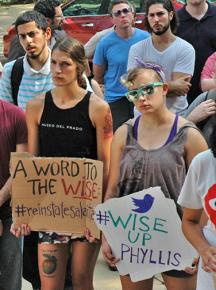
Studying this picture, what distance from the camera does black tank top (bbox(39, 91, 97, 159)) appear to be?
3.37 m

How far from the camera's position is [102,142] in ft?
11.1

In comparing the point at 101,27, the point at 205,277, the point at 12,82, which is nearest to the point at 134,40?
the point at 12,82

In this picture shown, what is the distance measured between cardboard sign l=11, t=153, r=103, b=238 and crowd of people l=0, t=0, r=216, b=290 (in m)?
0.06

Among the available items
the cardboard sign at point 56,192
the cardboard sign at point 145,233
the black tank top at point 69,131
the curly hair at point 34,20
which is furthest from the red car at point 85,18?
the cardboard sign at point 145,233

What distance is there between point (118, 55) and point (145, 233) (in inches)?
104

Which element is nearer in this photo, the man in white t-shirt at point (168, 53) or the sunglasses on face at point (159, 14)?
the man in white t-shirt at point (168, 53)

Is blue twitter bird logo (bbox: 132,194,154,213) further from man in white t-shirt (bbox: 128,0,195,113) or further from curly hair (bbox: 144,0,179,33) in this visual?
curly hair (bbox: 144,0,179,33)

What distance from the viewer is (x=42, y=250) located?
11.3ft

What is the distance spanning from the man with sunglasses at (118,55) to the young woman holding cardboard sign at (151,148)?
2286 mm

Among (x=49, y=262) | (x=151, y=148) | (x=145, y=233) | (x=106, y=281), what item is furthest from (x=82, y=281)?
(x=106, y=281)

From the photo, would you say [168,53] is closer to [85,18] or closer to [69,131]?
[69,131]

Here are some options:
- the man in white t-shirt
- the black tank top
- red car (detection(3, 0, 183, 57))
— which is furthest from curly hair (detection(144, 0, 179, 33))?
red car (detection(3, 0, 183, 57))

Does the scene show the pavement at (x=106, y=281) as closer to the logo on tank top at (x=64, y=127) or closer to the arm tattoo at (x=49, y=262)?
the arm tattoo at (x=49, y=262)

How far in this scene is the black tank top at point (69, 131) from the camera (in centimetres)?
337
